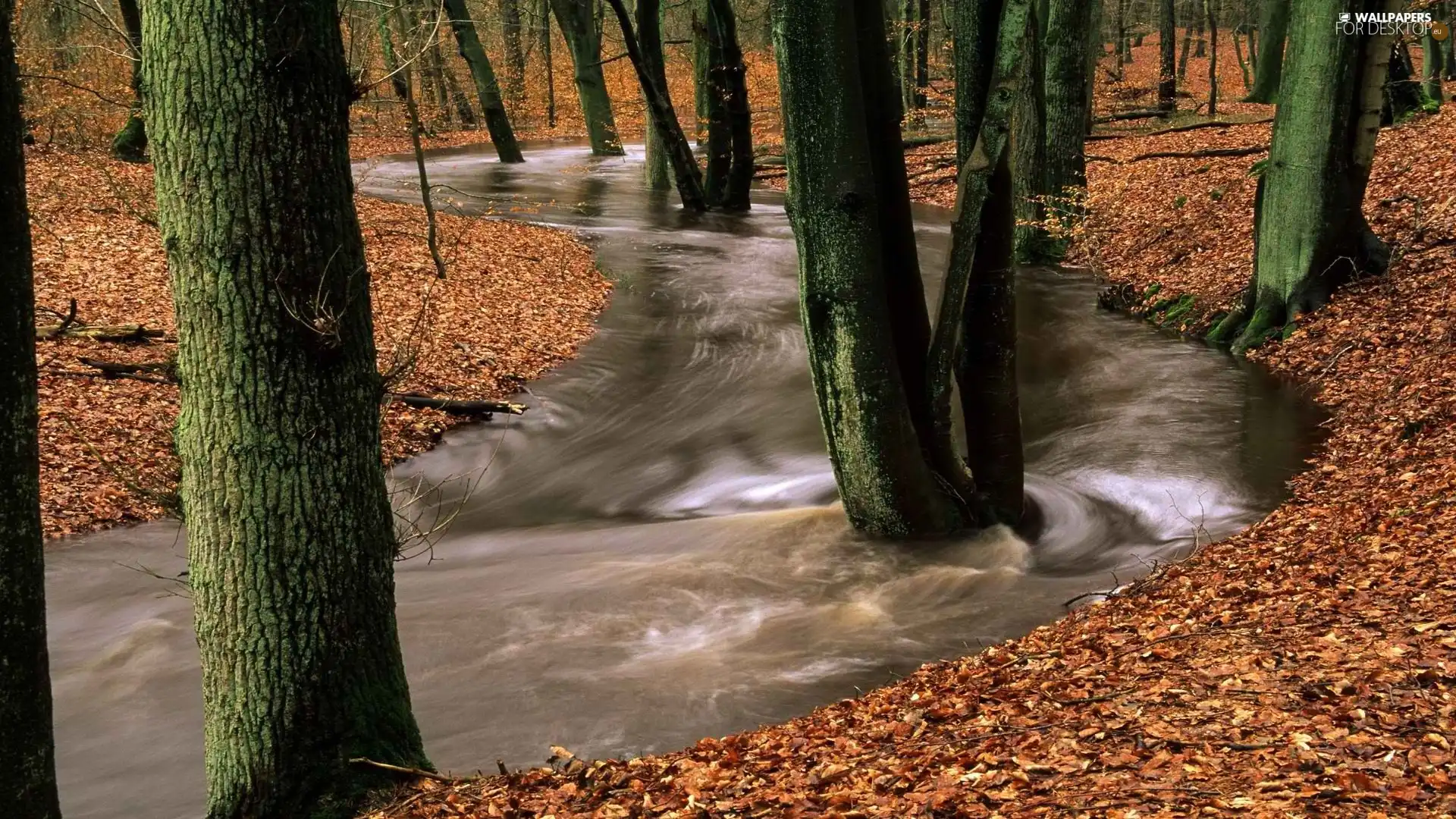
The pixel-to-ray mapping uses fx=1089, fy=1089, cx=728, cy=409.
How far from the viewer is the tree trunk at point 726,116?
2216cm

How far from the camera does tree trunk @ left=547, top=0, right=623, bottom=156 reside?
2992 cm

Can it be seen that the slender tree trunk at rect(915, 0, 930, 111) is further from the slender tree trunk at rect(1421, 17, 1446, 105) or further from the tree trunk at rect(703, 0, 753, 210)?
the slender tree trunk at rect(1421, 17, 1446, 105)

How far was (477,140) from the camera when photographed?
40625 mm

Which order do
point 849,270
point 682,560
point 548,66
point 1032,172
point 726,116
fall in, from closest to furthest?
point 849,270 → point 682,560 → point 1032,172 → point 726,116 → point 548,66

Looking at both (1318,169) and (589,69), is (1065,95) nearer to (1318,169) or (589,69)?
(1318,169)

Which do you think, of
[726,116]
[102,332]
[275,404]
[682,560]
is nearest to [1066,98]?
[726,116]

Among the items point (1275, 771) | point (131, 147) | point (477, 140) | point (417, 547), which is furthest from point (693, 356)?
point (477, 140)

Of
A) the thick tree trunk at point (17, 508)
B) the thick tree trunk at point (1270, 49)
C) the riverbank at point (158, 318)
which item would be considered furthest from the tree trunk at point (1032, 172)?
the thick tree trunk at point (17, 508)

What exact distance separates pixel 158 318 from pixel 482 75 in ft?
53.8

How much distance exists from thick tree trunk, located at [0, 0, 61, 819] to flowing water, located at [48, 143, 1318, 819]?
5.21 feet

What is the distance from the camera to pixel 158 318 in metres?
13.4

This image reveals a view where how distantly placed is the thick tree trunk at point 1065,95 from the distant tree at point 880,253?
1007 centimetres

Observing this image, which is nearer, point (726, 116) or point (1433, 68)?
point (1433, 68)

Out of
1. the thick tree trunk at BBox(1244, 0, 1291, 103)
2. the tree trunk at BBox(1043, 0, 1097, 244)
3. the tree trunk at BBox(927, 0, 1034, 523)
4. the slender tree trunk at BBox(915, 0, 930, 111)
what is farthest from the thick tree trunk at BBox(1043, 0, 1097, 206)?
the slender tree trunk at BBox(915, 0, 930, 111)
